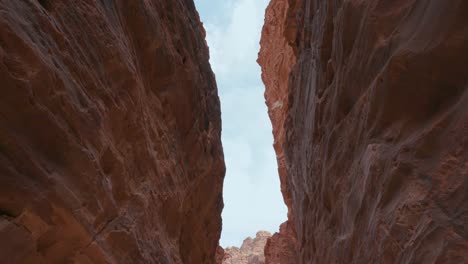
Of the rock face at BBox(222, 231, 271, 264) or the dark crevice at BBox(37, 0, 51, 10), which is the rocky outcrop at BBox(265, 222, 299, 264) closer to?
the rock face at BBox(222, 231, 271, 264)

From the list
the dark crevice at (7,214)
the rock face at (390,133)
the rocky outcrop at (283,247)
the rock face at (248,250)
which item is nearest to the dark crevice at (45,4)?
the dark crevice at (7,214)

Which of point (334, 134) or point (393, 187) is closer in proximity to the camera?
point (393, 187)

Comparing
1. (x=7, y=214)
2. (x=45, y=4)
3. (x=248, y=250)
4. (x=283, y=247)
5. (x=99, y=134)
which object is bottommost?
(x=7, y=214)

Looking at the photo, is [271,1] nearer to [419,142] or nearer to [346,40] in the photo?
[346,40]

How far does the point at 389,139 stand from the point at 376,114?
1.93ft

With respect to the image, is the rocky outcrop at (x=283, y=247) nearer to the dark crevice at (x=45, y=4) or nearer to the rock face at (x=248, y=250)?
→ the rock face at (x=248, y=250)

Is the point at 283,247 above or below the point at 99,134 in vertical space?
above

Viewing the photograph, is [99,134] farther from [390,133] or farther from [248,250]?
[248,250]

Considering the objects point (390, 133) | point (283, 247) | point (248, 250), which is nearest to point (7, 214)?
point (390, 133)

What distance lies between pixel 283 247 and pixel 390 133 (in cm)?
1626

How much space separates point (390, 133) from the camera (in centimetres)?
624

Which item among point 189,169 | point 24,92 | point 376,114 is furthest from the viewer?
point 189,169

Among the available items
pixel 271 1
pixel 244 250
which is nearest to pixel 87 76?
pixel 271 1

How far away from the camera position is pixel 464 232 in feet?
14.1
